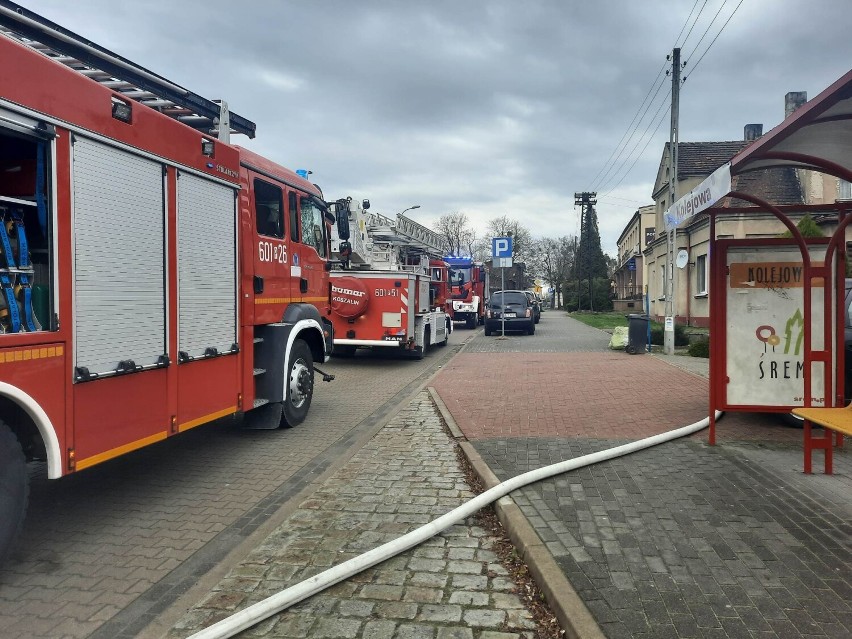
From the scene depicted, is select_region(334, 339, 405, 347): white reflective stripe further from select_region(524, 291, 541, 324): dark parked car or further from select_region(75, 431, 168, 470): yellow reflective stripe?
select_region(524, 291, 541, 324): dark parked car

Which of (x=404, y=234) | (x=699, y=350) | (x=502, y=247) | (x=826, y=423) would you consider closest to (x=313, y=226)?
(x=826, y=423)

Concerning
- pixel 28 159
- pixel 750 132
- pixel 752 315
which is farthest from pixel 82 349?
pixel 750 132

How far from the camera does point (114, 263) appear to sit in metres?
4.28

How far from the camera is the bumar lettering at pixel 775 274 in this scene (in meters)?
6.64

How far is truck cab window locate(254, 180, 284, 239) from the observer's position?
271 inches

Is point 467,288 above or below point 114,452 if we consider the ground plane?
above

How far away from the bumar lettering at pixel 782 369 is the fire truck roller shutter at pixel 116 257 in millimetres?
5850

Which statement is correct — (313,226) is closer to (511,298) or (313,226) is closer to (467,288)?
(511,298)

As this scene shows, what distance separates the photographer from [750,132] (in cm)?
3844

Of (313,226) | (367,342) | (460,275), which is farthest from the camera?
(460,275)

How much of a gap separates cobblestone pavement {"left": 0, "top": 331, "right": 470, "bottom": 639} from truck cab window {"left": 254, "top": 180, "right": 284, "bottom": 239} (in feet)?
7.81

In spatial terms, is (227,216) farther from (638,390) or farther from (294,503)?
(638,390)

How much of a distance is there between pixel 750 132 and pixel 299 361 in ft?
128

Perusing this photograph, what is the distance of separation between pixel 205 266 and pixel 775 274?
18.6ft
